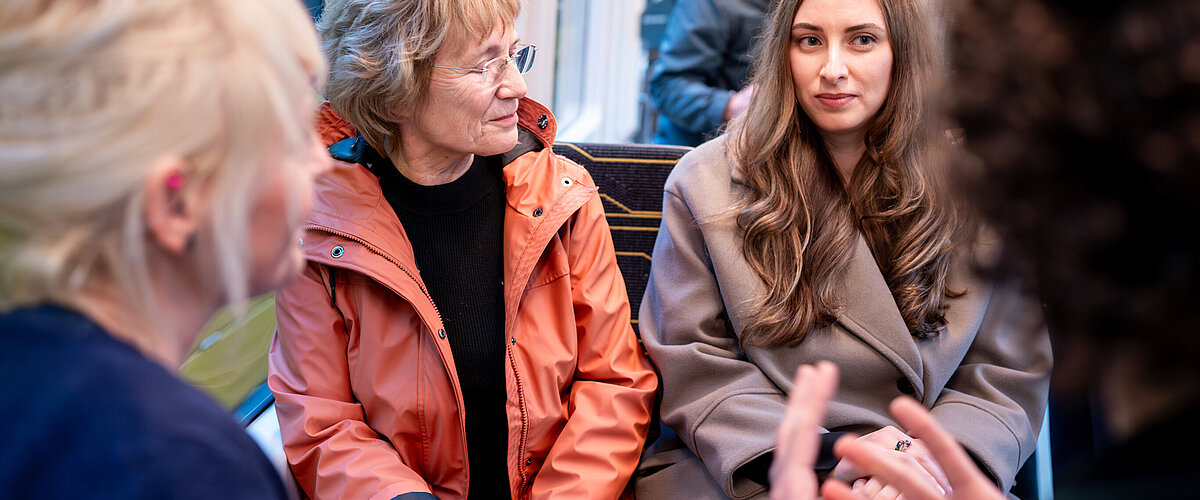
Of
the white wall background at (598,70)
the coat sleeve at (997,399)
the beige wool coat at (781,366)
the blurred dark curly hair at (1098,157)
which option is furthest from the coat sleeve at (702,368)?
the white wall background at (598,70)

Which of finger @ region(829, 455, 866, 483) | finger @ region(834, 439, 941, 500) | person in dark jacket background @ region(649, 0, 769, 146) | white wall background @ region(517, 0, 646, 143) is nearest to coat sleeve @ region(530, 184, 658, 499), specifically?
finger @ region(829, 455, 866, 483)

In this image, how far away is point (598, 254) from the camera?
1959 millimetres

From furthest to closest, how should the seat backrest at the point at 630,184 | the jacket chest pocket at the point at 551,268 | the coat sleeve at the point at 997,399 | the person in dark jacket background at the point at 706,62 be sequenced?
the person in dark jacket background at the point at 706,62 < the seat backrest at the point at 630,184 < the jacket chest pocket at the point at 551,268 < the coat sleeve at the point at 997,399

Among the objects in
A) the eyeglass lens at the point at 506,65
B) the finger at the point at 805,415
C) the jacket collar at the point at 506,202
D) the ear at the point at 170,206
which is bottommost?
the jacket collar at the point at 506,202

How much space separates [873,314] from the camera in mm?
1842

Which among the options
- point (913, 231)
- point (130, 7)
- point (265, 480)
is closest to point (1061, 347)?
point (265, 480)

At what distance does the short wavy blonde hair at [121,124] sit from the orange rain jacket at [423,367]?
0.87m

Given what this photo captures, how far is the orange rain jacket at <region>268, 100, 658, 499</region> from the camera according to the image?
1698 mm

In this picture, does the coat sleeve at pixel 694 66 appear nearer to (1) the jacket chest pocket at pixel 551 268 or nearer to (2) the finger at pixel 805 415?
(1) the jacket chest pocket at pixel 551 268

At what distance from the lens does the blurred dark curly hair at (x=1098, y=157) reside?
0.66 meters

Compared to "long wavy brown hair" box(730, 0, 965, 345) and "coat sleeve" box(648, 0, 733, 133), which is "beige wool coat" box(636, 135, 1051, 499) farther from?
"coat sleeve" box(648, 0, 733, 133)

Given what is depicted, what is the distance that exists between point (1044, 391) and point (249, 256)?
1697 millimetres

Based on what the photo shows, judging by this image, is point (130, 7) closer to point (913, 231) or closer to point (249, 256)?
point (249, 256)

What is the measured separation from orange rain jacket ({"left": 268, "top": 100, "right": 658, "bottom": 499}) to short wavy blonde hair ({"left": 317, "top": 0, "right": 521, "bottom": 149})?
0.13m
